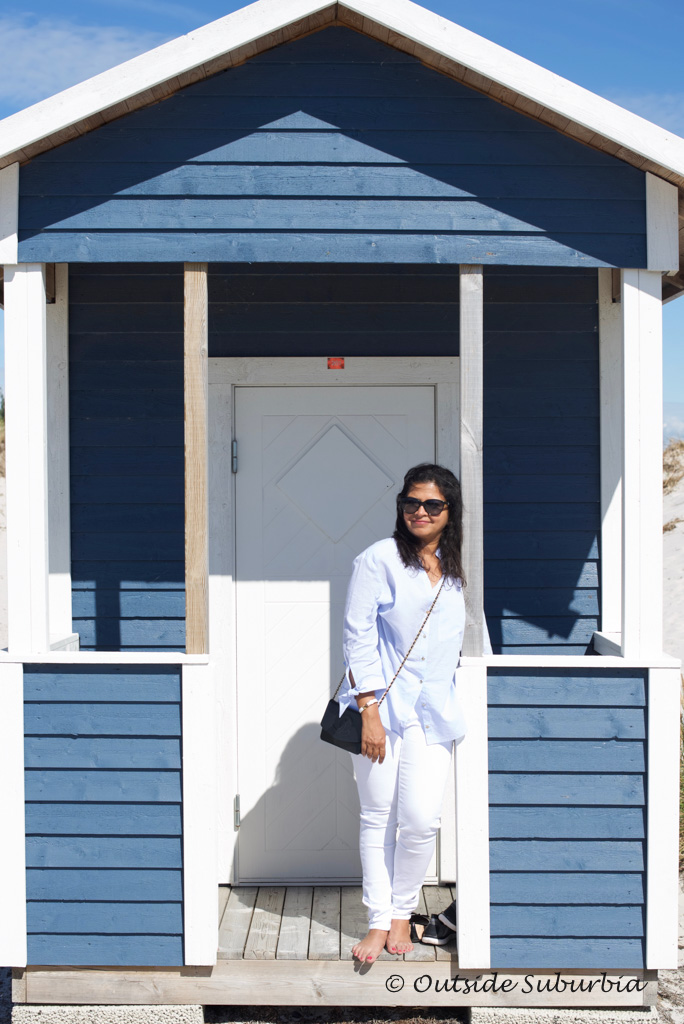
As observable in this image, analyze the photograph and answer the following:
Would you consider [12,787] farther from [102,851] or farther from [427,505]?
[427,505]

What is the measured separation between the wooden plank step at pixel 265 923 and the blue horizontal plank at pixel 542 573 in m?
1.69

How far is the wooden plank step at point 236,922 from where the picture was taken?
3.25 meters

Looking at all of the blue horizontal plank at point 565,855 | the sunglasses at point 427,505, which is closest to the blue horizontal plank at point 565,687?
the blue horizontal plank at point 565,855

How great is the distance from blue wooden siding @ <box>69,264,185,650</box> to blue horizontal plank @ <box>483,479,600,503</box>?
148 cm

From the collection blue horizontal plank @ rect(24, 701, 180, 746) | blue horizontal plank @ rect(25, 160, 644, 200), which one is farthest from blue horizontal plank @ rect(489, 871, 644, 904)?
blue horizontal plank @ rect(25, 160, 644, 200)

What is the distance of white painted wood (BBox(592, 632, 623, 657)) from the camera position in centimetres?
360

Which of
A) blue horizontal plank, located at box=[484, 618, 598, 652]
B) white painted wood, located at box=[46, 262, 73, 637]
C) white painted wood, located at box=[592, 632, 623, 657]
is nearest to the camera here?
white painted wood, located at box=[592, 632, 623, 657]

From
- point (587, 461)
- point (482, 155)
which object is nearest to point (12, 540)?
point (482, 155)

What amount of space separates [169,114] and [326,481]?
1.68 metres

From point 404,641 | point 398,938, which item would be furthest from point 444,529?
point 398,938

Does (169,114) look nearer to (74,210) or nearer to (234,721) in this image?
(74,210)

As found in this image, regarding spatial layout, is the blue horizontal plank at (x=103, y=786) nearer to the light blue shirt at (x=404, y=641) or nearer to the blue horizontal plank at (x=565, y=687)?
the light blue shirt at (x=404, y=641)

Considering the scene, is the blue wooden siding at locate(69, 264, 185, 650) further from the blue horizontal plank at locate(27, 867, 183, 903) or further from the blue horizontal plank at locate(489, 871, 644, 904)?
the blue horizontal plank at locate(489, 871, 644, 904)

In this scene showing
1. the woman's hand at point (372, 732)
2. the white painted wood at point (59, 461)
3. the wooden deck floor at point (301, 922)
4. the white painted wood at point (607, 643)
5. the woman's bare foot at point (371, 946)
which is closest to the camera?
the woman's hand at point (372, 732)
